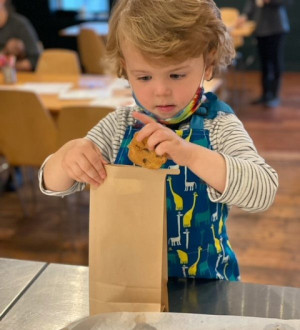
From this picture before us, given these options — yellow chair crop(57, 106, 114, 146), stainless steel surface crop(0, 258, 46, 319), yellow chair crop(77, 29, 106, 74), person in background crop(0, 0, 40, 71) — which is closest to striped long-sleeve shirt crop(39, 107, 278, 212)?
stainless steel surface crop(0, 258, 46, 319)

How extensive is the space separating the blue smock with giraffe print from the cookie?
23 cm

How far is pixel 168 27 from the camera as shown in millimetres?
987

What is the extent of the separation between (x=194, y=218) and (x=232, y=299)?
0.19m

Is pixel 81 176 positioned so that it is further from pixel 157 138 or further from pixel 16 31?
pixel 16 31

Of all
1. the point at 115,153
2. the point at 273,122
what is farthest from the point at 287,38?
the point at 115,153

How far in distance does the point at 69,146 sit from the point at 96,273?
0.24 m

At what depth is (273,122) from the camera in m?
5.30

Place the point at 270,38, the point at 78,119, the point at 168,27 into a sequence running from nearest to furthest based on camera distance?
the point at 168,27
the point at 78,119
the point at 270,38

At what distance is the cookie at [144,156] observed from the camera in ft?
2.87

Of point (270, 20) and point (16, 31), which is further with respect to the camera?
point (270, 20)

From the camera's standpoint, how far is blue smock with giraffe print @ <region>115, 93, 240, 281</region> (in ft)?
3.72

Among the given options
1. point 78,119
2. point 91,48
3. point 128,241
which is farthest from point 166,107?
point 91,48

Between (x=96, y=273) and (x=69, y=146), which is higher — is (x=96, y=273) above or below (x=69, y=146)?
below

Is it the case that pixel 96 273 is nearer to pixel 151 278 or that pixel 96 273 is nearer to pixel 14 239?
pixel 151 278
